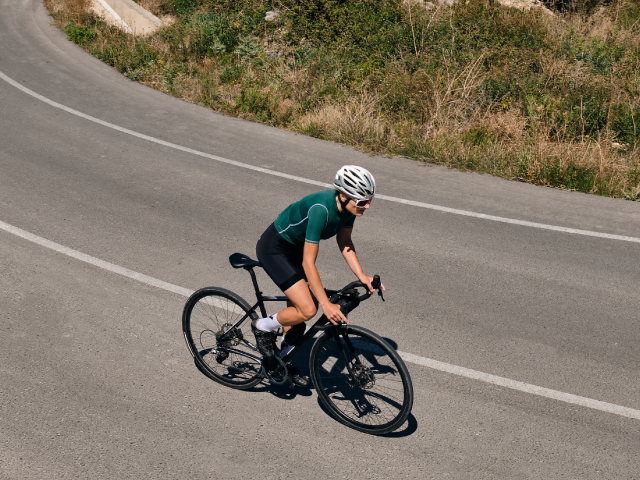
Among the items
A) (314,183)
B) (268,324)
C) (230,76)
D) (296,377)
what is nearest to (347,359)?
(296,377)

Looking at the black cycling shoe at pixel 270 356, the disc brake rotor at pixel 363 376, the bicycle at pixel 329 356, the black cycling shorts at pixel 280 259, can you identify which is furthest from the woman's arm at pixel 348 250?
the black cycling shoe at pixel 270 356

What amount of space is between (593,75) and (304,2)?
306 inches

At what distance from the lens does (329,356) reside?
4832 mm

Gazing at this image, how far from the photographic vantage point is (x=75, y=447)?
178 inches

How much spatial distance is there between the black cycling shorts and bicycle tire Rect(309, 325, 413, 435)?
486 mm

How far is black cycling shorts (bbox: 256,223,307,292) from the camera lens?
4.65 metres

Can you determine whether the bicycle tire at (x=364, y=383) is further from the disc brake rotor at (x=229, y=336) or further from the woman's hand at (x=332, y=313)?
the disc brake rotor at (x=229, y=336)

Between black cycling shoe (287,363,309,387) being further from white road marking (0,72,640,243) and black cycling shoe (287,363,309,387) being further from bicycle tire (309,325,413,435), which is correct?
white road marking (0,72,640,243)

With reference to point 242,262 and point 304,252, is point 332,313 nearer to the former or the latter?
point 304,252

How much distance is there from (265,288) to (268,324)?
2021mm

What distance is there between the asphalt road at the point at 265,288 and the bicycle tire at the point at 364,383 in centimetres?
14

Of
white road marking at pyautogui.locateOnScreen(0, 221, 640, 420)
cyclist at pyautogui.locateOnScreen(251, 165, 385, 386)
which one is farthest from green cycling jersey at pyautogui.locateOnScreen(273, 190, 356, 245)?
white road marking at pyautogui.locateOnScreen(0, 221, 640, 420)

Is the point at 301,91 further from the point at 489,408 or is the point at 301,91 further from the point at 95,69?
the point at 489,408

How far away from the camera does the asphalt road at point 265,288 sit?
4582mm
